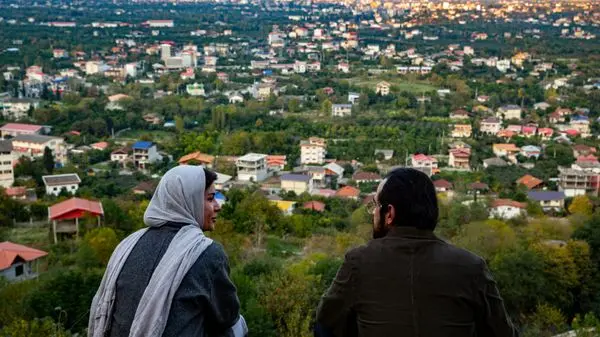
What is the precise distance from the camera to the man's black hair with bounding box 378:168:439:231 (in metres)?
1.00

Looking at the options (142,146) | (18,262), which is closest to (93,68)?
(142,146)

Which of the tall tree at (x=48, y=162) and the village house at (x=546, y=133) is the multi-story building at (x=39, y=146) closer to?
the tall tree at (x=48, y=162)

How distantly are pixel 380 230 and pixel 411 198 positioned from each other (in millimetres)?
75

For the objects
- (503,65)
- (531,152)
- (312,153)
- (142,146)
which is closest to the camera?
(142,146)

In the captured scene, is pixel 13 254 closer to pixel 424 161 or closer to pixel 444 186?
pixel 444 186

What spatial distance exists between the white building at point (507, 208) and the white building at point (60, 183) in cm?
552

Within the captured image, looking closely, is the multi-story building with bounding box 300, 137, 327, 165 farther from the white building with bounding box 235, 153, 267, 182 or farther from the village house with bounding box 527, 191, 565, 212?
the village house with bounding box 527, 191, 565, 212

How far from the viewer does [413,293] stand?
3.16 feet

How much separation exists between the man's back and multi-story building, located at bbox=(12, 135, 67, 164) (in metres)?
11.5

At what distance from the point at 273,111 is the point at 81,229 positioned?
10.0 metres

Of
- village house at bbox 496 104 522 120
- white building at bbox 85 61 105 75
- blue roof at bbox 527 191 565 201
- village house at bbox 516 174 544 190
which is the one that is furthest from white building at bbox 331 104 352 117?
white building at bbox 85 61 105 75

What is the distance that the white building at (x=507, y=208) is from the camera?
8479 mm

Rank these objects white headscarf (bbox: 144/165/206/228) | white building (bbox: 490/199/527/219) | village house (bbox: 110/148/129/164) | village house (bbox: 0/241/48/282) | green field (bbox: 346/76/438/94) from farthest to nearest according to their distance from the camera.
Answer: green field (bbox: 346/76/438/94), village house (bbox: 110/148/129/164), white building (bbox: 490/199/527/219), village house (bbox: 0/241/48/282), white headscarf (bbox: 144/165/206/228)

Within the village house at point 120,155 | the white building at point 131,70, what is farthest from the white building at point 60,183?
the white building at point 131,70
